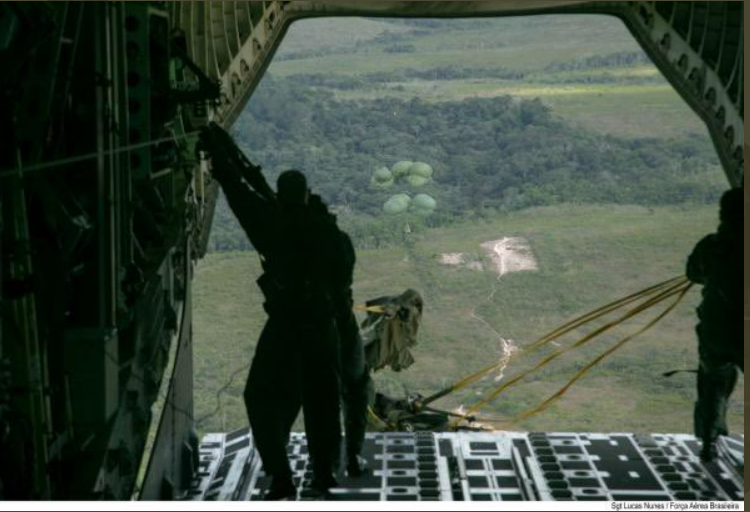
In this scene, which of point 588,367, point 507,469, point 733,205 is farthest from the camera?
point 588,367

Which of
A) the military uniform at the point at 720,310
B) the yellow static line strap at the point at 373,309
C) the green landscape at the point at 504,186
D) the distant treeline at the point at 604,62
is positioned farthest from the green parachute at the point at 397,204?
the military uniform at the point at 720,310

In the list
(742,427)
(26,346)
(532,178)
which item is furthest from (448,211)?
(26,346)

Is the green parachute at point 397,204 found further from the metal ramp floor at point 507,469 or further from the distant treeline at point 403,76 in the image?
the metal ramp floor at point 507,469

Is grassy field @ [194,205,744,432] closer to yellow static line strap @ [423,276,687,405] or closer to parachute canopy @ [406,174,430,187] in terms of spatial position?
yellow static line strap @ [423,276,687,405]

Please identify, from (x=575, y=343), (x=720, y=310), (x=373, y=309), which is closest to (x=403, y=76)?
(x=373, y=309)

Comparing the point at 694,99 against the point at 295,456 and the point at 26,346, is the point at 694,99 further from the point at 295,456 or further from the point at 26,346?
the point at 26,346

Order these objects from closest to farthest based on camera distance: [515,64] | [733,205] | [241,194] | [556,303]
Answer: [241,194]
[733,205]
[556,303]
[515,64]

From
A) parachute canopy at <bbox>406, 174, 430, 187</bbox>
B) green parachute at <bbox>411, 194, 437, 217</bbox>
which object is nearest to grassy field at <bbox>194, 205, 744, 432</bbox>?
green parachute at <bbox>411, 194, 437, 217</bbox>

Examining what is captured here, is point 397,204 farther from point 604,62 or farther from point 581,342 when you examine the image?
point 604,62
